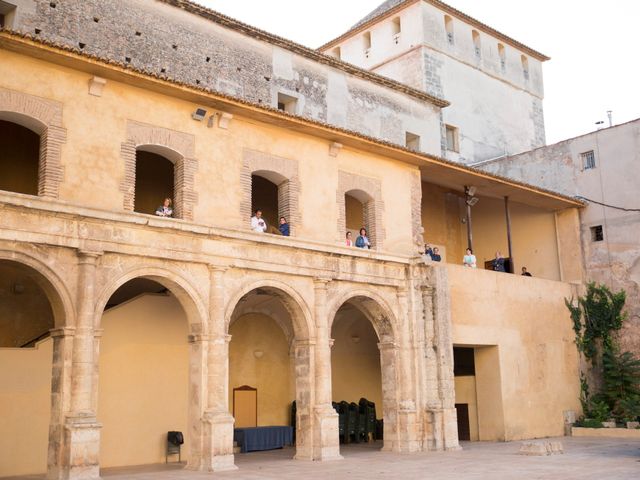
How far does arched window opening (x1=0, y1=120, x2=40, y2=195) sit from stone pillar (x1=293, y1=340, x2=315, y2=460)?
7.54 meters

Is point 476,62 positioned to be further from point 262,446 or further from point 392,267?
point 262,446

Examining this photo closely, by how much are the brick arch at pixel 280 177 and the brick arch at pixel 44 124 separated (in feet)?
13.9

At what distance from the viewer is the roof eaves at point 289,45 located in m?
20.8

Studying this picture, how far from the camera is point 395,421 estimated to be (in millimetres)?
18844

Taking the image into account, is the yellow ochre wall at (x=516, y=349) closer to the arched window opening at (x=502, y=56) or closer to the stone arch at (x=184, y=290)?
the stone arch at (x=184, y=290)

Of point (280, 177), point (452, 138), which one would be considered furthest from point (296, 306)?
point (452, 138)

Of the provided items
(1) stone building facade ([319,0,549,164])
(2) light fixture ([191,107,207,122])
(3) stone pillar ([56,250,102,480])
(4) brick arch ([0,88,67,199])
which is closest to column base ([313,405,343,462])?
(3) stone pillar ([56,250,102,480])

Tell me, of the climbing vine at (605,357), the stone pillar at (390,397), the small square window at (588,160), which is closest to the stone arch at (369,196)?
the stone pillar at (390,397)

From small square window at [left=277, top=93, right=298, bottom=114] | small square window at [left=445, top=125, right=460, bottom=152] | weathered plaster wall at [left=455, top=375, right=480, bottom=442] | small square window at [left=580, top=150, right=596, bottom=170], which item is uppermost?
small square window at [left=445, top=125, right=460, bottom=152]

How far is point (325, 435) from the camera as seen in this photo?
1698 cm

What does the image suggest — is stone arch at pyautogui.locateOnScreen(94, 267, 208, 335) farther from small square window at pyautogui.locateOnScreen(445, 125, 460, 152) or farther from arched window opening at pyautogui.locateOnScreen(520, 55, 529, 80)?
arched window opening at pyautogui.locateOnScreen(520, 55, 529, 80)

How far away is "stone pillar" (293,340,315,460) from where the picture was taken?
17078 millimetres

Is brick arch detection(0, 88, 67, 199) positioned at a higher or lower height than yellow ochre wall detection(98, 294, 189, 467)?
higher

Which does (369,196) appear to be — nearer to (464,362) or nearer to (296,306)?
(296,306)
